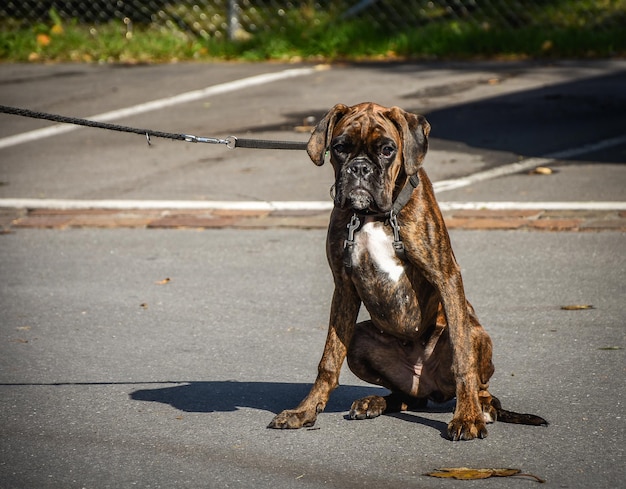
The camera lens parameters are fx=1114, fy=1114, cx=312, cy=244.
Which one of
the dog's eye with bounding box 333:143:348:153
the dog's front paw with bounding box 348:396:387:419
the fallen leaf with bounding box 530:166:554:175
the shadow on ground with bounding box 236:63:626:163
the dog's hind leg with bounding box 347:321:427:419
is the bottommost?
the dog's front paw with bounding box 348:396:387:419

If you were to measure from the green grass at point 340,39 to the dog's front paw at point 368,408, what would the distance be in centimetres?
935

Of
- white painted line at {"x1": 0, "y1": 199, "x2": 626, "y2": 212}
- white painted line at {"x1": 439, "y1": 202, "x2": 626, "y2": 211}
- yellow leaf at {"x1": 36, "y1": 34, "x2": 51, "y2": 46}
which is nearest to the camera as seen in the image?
white painted line at {"x1": 439, "y1": 202, "x2": 626, "y2": 211}

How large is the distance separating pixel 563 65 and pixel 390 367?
8.83m

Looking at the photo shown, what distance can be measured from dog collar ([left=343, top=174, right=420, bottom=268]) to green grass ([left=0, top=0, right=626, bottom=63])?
9.34 m

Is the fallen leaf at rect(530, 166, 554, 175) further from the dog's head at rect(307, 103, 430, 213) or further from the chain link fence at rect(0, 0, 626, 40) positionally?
the chain link fence at rect(0, 0, 626, 40)

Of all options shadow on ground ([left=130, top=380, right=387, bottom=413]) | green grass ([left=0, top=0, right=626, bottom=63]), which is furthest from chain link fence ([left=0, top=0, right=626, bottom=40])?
shadow on ground ([left=130, top=380, right=387, bottom=413])

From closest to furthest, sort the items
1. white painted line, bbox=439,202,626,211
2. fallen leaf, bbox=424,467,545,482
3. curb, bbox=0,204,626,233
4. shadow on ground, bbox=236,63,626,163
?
fallen leaf, bbox=424,467,545,482
curb, bbox=0,204,626,233
white painted line, bbox=439,202,626,211
shadow on ground, bbox=236,63,626,163

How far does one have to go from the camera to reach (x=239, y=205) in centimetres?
904

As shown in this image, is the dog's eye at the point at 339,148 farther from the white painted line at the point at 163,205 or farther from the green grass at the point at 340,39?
the green grass at the point at 340,39

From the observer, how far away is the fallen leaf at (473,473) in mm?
4289

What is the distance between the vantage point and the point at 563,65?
13016 mm

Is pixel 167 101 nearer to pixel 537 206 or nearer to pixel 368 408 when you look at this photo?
pixel 537 206

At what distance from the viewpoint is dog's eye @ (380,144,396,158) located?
180 inches

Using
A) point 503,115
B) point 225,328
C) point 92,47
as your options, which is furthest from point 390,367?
point 92,47
